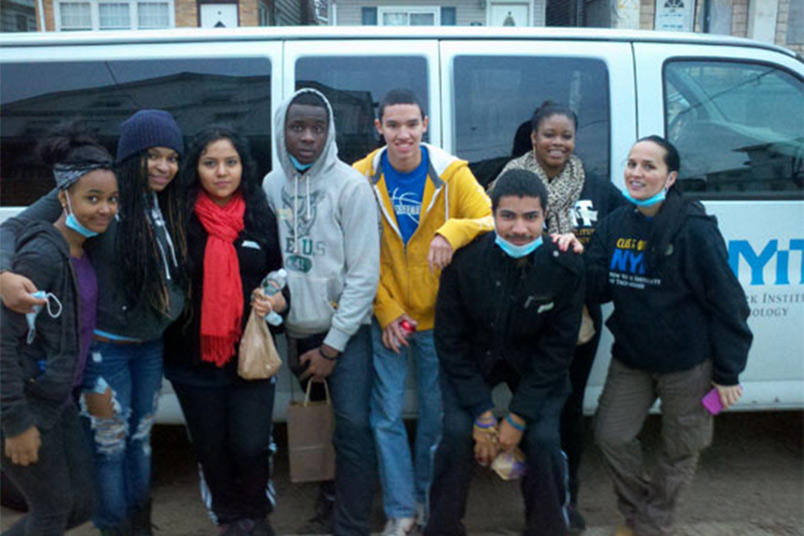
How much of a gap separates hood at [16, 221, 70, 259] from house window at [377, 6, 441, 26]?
1251cm

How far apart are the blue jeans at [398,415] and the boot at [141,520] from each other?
989 millimetres

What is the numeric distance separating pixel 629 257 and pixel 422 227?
87 cm

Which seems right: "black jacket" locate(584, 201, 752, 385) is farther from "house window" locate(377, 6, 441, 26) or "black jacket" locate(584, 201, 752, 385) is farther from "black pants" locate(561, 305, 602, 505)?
"house window" locate(377, 6, 441, 26)

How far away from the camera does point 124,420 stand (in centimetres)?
278

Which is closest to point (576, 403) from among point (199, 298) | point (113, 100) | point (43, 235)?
point (199, 298)

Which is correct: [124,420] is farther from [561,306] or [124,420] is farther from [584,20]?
[584,20]

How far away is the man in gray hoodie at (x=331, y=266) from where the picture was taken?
2801 millimetres

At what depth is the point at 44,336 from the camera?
95.0 inches

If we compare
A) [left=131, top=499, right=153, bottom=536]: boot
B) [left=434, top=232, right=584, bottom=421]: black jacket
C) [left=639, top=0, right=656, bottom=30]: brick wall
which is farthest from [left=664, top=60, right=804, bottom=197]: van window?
[left=639, top=0, right=656, bottom=30]: brick wall

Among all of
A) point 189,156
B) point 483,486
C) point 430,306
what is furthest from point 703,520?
point 189,156

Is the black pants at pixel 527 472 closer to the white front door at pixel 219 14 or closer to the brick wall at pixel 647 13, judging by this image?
the brick wall at pixel 647 13

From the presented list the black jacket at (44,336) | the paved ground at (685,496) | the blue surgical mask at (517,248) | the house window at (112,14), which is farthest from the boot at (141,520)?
the house window at (112,14)

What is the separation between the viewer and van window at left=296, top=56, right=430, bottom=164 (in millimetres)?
3369

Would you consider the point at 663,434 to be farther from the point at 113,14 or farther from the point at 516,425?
the point at 113,14
